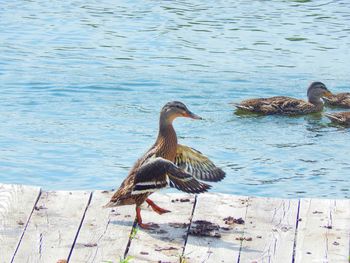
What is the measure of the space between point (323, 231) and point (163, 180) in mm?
1216

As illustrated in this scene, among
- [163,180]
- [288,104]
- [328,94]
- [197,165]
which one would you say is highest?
[163,180]

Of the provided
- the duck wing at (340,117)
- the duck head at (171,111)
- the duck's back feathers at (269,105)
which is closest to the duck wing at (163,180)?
the duck head at (171,111)

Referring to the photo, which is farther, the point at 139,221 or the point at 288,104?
the point at 288,104

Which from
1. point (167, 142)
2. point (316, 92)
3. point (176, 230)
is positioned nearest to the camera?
point (176, 230)

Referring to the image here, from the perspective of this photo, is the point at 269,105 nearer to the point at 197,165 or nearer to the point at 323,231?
the point at 197,165

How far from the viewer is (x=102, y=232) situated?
7469 mm

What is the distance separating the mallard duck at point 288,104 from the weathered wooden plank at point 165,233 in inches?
253

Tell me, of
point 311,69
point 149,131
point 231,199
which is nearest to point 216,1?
point 311,69

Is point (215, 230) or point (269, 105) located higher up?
point (215, 230)

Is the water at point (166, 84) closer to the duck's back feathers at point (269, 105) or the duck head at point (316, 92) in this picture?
the duck's back feathers at point (269, 105)

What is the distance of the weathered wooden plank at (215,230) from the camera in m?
7.10

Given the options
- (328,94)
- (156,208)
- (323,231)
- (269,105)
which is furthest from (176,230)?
(328,94)

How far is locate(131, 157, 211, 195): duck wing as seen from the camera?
25.0ft

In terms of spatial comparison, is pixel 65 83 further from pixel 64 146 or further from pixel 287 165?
pixel 287 165
